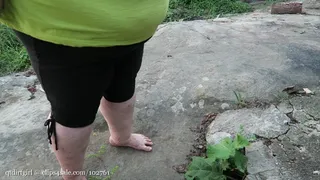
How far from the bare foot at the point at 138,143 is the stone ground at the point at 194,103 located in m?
0.02

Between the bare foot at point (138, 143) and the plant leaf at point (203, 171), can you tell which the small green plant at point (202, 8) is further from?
the plant leaf at point (203, 171)

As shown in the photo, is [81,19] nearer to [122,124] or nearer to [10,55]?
[122,124]

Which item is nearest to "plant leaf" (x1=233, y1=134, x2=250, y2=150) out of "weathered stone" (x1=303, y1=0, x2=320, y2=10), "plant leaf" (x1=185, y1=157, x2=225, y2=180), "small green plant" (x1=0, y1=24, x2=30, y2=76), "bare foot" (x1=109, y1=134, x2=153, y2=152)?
"plant leaf" (x1=185, y1=157, x2=225, y2=180)

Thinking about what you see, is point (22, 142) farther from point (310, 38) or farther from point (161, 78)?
point (310, 38)

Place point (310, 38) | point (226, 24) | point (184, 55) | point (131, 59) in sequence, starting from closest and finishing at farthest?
point (131, 59)
point (184, 55)
point (310, 38)
point (226, 24)

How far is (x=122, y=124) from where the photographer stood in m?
1.70

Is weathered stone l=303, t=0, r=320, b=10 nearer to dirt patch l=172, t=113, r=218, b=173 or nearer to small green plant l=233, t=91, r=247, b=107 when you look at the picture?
small green plant l=233, t=91, r=247, b=107

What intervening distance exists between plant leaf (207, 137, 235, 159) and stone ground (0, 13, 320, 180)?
0.39 ft

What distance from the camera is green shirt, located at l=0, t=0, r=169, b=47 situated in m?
1.11

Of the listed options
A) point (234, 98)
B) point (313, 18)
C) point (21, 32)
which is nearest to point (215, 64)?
point (234, 98)

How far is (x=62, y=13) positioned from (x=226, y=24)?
2357mm

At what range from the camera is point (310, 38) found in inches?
114

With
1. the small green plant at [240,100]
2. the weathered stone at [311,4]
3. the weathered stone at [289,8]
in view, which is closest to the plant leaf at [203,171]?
the small green plant at [240,100]

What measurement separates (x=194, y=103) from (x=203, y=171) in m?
0.57
